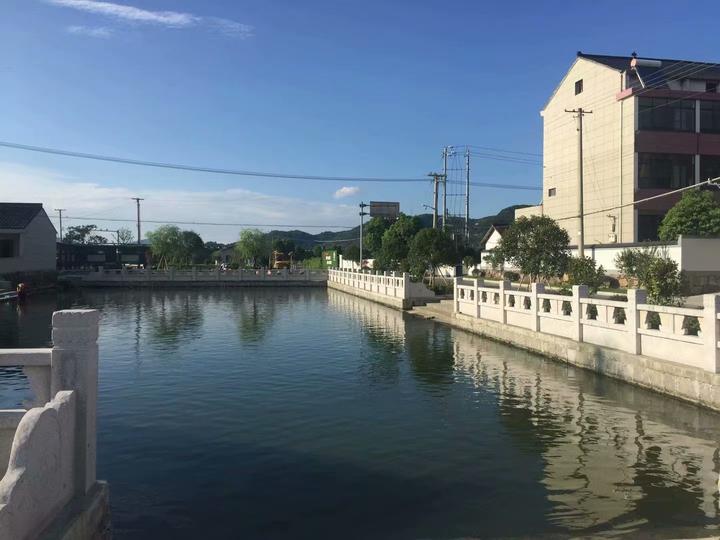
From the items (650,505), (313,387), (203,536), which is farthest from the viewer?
(313,387)

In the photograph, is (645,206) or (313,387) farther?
(645,206)

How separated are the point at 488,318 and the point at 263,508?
1399 cm

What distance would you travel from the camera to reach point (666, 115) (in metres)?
35.0

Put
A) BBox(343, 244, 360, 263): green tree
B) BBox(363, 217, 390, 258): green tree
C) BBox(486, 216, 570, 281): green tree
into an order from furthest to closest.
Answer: BBox(343, 244, 360, 263): green tree → BBox(363, 217, 390, 258): green tree → BBox(486, 216, 570, 281): green tree

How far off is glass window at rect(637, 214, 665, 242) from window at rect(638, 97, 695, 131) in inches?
202

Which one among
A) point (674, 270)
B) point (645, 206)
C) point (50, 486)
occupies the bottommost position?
point (50, 486)

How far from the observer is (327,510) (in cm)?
601

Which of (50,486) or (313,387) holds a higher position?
(50,486)

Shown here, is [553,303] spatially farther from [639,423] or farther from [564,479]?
[564,479]

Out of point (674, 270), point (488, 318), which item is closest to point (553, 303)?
point (674, 270)

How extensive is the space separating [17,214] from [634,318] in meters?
46.2

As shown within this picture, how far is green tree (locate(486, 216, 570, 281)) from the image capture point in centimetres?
2069

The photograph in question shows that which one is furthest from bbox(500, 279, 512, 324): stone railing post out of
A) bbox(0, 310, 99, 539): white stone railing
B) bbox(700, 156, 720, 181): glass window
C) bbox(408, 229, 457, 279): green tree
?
bbox(700, 156, 720, 181): glass window

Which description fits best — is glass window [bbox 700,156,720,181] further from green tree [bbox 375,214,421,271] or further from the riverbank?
the riverbank
